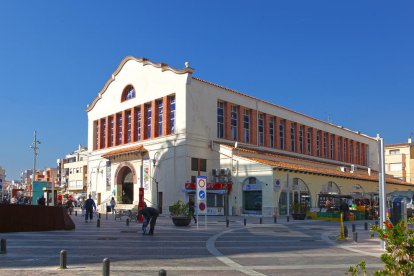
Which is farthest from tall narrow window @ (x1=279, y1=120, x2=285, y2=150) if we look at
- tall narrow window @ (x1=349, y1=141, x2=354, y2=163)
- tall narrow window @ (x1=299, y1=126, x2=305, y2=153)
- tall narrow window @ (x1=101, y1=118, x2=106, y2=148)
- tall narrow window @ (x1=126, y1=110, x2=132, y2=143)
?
tall narrow window @ (x1=101, y1=118, x2=106, y2=148)

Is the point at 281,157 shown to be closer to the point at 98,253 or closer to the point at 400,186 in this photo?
the point at 400,186

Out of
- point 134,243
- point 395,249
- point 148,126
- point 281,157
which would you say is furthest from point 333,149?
point 395,249

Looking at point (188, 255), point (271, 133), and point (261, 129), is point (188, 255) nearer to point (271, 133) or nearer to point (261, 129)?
point (261, 129)

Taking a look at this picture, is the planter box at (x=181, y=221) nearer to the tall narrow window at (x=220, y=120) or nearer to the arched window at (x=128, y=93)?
the tall narrow window at (x=220, y=120)

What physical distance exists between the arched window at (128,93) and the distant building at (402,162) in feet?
179

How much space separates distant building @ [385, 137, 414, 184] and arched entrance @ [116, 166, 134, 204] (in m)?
54.3

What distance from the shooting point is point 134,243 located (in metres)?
17.7

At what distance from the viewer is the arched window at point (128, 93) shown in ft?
161

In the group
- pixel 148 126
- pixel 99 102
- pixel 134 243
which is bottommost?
pixel 134 243

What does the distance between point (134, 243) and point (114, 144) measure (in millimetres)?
34300

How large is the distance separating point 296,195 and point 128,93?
21.0 m

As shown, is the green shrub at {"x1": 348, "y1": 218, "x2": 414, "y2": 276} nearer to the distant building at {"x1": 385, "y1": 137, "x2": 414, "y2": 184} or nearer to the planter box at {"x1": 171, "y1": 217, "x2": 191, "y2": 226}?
the planter box at {"x1": 171, "y1": 217, "x2": 191, "y2": 226}

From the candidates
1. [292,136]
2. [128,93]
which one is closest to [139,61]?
[128,93]

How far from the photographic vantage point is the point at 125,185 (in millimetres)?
48875
